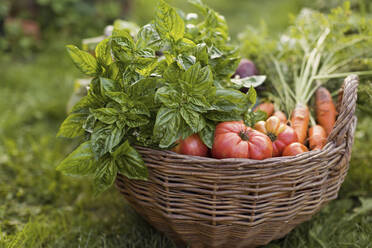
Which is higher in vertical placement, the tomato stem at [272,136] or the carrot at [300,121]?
the carrot at [300,121]

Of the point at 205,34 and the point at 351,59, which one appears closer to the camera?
the point at 205,34

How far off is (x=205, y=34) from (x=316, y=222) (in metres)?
1.14

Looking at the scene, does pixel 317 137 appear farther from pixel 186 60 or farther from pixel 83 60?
pixel 83 60

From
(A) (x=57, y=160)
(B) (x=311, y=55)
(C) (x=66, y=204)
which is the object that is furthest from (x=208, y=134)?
(A) (x=57, y=160)

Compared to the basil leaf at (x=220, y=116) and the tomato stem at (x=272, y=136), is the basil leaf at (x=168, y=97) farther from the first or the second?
the tomato stem at (x=272, y=136)

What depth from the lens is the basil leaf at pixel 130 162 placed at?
4.58 feet

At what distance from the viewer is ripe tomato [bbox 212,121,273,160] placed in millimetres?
1482

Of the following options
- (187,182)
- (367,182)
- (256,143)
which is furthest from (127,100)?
(367,182)

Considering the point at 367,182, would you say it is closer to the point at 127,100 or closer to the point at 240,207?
the point at 240,207

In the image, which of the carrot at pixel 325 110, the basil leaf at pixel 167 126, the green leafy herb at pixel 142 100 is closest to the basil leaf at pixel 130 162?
the green leafy herb at pixel 142 100

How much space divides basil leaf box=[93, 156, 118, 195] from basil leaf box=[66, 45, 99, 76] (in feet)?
1.17

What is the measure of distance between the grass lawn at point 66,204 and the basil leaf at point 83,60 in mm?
856

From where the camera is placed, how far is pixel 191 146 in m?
1.51

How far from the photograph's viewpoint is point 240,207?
1.47 m
